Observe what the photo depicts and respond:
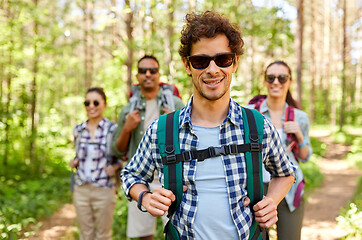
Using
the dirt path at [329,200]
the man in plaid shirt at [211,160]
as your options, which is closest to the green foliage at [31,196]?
the man in plaid shirt at [211,160]

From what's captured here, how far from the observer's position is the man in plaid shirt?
1.77 meters

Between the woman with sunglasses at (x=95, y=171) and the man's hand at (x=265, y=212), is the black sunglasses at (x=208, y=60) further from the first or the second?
the woman with sunglasses at (x=95, y=171)

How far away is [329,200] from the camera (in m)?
9.07

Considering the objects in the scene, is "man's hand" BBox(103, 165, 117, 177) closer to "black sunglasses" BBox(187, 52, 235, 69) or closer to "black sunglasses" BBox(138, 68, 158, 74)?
"black sunglasses" BBox(138, 68, 158, 74)

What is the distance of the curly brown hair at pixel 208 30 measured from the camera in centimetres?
182

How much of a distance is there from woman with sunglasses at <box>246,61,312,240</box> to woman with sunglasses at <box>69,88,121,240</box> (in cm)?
200

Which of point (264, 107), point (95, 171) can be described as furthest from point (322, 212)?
point (95, 171)

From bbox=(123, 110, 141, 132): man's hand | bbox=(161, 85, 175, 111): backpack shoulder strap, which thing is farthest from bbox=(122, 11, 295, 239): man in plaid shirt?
bbox=(161, 85, 175, 111): backpack shoulder strap

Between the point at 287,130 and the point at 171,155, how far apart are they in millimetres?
1932

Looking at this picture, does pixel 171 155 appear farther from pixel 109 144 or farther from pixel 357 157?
pixel 357 157

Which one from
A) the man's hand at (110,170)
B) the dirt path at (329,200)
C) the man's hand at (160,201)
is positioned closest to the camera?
the man's hand at (160,201)

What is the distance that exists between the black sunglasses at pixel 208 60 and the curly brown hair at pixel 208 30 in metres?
0.07

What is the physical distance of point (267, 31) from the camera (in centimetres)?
941

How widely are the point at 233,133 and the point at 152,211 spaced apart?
60 cm
